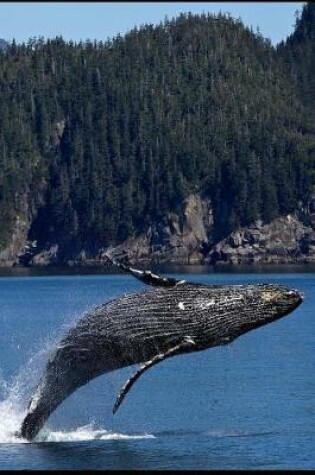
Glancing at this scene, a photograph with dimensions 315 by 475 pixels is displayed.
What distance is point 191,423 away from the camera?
37000mm

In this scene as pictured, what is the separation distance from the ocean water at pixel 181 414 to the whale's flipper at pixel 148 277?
8.36 ft

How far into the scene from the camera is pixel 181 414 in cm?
3959

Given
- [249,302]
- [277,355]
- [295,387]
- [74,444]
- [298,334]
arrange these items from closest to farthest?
1. [249,302]
2. [74,444]
3. [295,387]
4. [277,355]
5. [298,334]

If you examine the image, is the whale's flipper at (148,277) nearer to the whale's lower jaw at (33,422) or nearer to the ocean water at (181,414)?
the ocean water at (181,414)

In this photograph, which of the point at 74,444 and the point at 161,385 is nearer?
the point at 74,444

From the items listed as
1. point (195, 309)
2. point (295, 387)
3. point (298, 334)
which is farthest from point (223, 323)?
point (298, 334)

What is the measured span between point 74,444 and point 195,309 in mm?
6774

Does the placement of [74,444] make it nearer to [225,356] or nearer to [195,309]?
[195,309]

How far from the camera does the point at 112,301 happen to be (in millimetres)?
25609

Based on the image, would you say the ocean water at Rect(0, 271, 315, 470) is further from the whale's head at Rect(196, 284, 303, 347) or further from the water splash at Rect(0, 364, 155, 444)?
the whale's head at Rect(196, 284, 303, 347)

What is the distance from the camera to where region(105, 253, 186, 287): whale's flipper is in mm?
23922

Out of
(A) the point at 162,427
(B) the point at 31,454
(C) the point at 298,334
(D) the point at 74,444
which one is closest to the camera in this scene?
(B) the point at 31,454

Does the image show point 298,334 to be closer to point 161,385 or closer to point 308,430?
point 161,385

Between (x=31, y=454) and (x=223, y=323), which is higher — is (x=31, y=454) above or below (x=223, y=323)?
below
